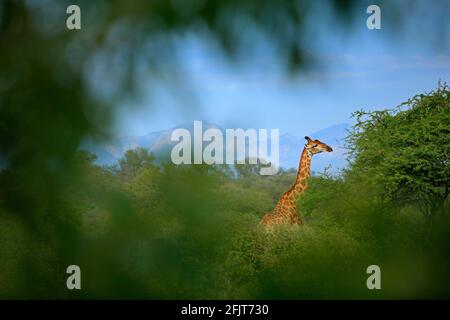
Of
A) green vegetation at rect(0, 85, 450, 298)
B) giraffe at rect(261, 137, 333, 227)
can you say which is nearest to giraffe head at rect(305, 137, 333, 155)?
giraffe at rect(261, 137, 333, 227)

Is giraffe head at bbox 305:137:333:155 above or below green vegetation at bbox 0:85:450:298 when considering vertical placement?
Answer: above

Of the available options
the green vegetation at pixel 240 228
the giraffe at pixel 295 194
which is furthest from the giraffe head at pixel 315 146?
the green vegetation at pixel 240 228

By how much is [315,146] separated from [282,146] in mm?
304

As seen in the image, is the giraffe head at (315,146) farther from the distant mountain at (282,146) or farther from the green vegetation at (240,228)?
the green vegetation at (240,228)

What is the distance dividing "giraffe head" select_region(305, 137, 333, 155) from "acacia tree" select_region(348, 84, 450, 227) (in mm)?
136

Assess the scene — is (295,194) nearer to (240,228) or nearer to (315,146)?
(315,146)

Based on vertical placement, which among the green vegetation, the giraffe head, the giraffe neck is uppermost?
the giraffe head

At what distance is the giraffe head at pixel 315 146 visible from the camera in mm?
3709

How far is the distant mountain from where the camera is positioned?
9.02 ft

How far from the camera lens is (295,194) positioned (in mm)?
3773

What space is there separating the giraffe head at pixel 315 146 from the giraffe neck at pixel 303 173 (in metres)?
0.03

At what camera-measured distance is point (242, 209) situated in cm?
342

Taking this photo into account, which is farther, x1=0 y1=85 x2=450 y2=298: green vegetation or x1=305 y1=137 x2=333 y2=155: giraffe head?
x1=305 y1=137 x2=333 y2=155: giraffe head

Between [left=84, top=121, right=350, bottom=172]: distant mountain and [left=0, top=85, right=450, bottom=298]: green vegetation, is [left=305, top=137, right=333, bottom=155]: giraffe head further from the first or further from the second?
[left=0, top=85, right=450, bottom=298]: green vegetation
